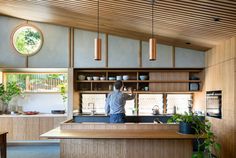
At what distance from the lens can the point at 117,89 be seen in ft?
13.9

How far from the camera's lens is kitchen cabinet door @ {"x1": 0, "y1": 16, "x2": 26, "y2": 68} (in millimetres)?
6410

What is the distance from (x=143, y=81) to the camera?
21.5ft

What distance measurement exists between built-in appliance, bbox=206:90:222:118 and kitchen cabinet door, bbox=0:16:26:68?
15.7 ft

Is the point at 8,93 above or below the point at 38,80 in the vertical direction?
below

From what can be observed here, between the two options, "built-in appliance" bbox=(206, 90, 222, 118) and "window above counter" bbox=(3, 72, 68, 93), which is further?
"window above counter" bbox=(3, 72, 68, 93)

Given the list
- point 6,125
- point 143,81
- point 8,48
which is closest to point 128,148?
point 143,81

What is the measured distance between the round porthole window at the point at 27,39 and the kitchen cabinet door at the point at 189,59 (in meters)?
3.69

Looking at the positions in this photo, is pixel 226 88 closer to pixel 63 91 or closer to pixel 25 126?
pixel 63 91

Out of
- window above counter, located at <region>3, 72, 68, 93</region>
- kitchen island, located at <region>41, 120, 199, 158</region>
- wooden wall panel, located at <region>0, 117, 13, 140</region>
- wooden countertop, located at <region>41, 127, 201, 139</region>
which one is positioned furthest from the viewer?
window above counter, located at <region>3, 72, 68, 93</region>

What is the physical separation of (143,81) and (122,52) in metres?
0.97

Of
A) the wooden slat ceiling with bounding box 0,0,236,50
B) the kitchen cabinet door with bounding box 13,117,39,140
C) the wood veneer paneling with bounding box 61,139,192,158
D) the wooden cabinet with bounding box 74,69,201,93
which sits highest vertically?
the wooden slat ceiling with bounding box 0,0,236,50

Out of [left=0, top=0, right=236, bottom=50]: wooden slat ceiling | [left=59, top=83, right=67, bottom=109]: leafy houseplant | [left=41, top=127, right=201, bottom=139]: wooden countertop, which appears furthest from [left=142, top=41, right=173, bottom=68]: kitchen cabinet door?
[left=41, top=127, right=201, bottom=139]: wooden countertop

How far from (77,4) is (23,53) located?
2852 millimetres

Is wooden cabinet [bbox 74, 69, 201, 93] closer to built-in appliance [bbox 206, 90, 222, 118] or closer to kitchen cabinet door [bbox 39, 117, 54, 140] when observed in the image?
built-in appliance [bbox 206, 90, 222, 118]
